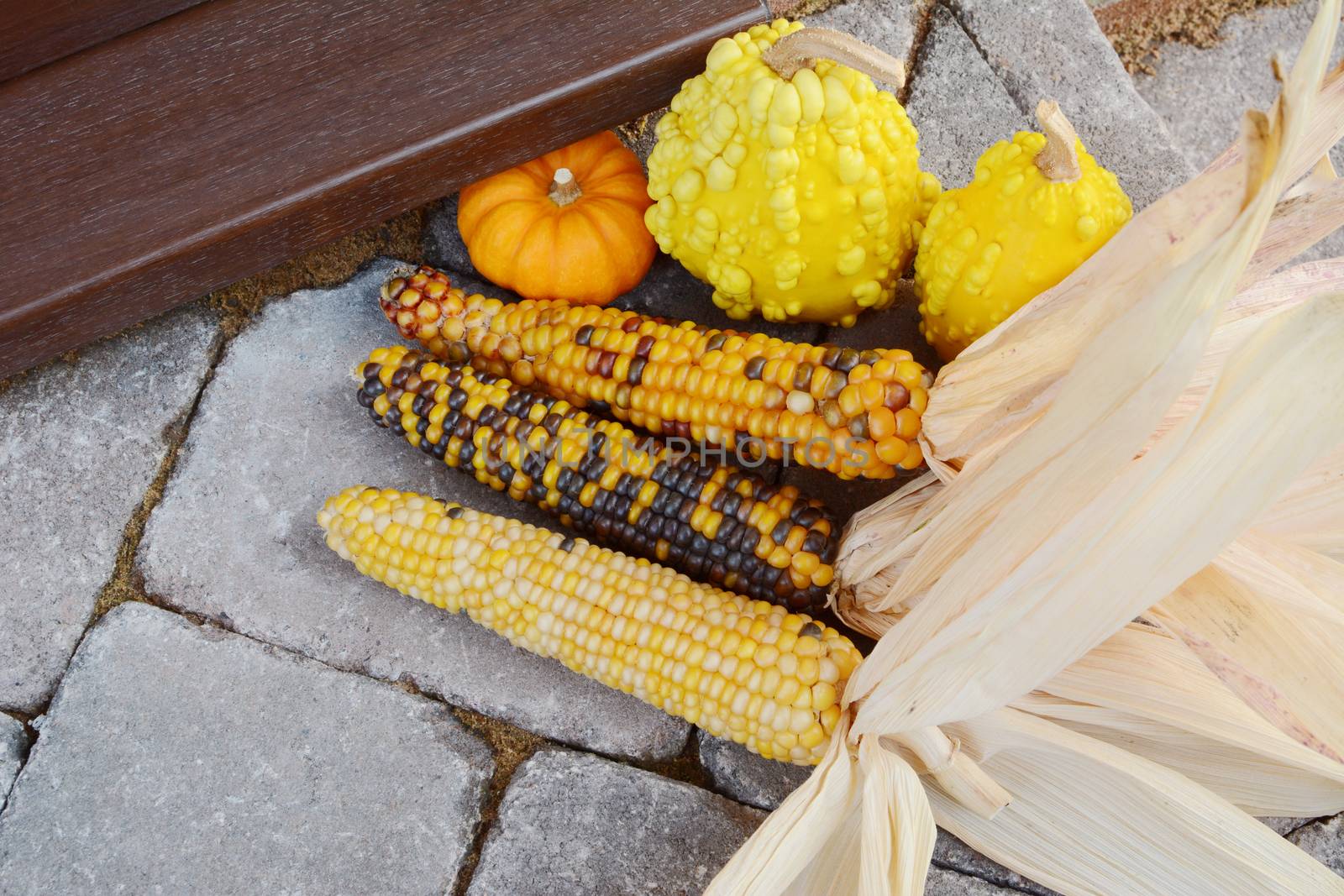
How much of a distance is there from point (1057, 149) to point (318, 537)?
1.05m

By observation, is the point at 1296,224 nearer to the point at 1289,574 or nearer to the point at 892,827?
the point at 1289,574

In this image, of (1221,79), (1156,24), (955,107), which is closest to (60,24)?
(955,107)

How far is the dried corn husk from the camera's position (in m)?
0.83

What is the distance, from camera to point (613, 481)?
1272 mm

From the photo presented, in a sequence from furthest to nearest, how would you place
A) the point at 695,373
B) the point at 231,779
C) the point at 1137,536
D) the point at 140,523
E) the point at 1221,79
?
the point at 1221,79
the point at 140,523
the point at 231,779
the point at 695,373
the point at 1137,536

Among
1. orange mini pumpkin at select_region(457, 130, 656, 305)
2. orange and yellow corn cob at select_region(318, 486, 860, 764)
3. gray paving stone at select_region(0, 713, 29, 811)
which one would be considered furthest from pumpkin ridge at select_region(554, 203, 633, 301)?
gray paving stone at select_region(0, 713, 29, 811)

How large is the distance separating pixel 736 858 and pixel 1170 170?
1.17 metres

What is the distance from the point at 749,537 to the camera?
1232 millimetres

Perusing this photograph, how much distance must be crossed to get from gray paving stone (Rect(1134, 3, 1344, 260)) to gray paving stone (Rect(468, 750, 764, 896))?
1.53 metres

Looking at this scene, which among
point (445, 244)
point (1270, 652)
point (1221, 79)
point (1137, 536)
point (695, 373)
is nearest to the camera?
point (1137, 536)

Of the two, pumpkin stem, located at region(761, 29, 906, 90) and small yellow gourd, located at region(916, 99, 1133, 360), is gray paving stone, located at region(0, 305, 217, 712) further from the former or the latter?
small yellow gourd, located at region(916, 99, 1133, 360)

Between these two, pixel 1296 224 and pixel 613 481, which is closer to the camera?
pixel 1296 224

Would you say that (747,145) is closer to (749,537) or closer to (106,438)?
(749,537)

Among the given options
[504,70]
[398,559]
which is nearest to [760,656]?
[398,559]
